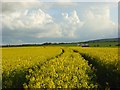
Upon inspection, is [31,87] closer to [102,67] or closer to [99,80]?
[99,80]

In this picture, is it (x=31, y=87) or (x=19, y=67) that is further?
(x=19, y=67)

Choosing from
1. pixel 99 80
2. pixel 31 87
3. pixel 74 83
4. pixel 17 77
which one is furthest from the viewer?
pixel 99 80

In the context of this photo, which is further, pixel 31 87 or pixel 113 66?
pixel 113 66

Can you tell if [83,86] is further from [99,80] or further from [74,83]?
[99,80]

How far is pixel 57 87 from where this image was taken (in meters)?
10.1

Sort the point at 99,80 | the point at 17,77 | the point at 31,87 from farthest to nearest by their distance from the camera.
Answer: the point at 99,80 < the point at 17,77 < the point at 31,87

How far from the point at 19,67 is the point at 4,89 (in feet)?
10.8

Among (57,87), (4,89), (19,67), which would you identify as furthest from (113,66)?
(57,87)

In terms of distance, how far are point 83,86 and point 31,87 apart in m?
2.41

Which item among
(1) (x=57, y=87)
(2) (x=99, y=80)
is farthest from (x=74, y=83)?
(2) (x=99, y=80)

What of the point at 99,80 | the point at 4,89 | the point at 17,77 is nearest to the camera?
the point at 4,89

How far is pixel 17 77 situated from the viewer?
14992 millimetres

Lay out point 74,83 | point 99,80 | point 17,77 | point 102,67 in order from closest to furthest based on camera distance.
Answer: point 74,83 → point 17,77 → point 99,80 → point 102,67

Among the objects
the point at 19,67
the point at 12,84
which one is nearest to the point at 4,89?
the point at 12,84
